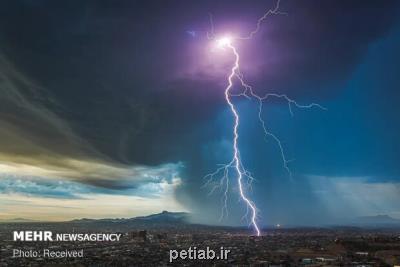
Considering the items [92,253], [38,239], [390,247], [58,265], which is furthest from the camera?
[390,247]

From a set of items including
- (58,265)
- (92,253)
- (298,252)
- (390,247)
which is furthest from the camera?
(390,247)

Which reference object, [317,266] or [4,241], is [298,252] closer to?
[317,266]

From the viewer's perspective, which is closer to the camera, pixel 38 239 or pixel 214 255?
pixel 38 239

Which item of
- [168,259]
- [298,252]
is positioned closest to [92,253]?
[168,259]

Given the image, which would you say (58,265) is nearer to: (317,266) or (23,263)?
(23,263)

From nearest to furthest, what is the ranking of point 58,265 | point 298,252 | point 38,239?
point 58,265, point 38,239, point 298,252

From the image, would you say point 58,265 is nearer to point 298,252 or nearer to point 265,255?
point 265,255

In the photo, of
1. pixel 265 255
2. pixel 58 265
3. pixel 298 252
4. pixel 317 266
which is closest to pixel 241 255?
pixel 265 255

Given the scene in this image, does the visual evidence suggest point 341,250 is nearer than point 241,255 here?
No

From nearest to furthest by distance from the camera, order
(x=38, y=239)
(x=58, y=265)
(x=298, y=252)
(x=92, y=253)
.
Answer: (x=58, y=265) → (x=38, y=239) → (x=92, y=253) → (x=298, y=252)
